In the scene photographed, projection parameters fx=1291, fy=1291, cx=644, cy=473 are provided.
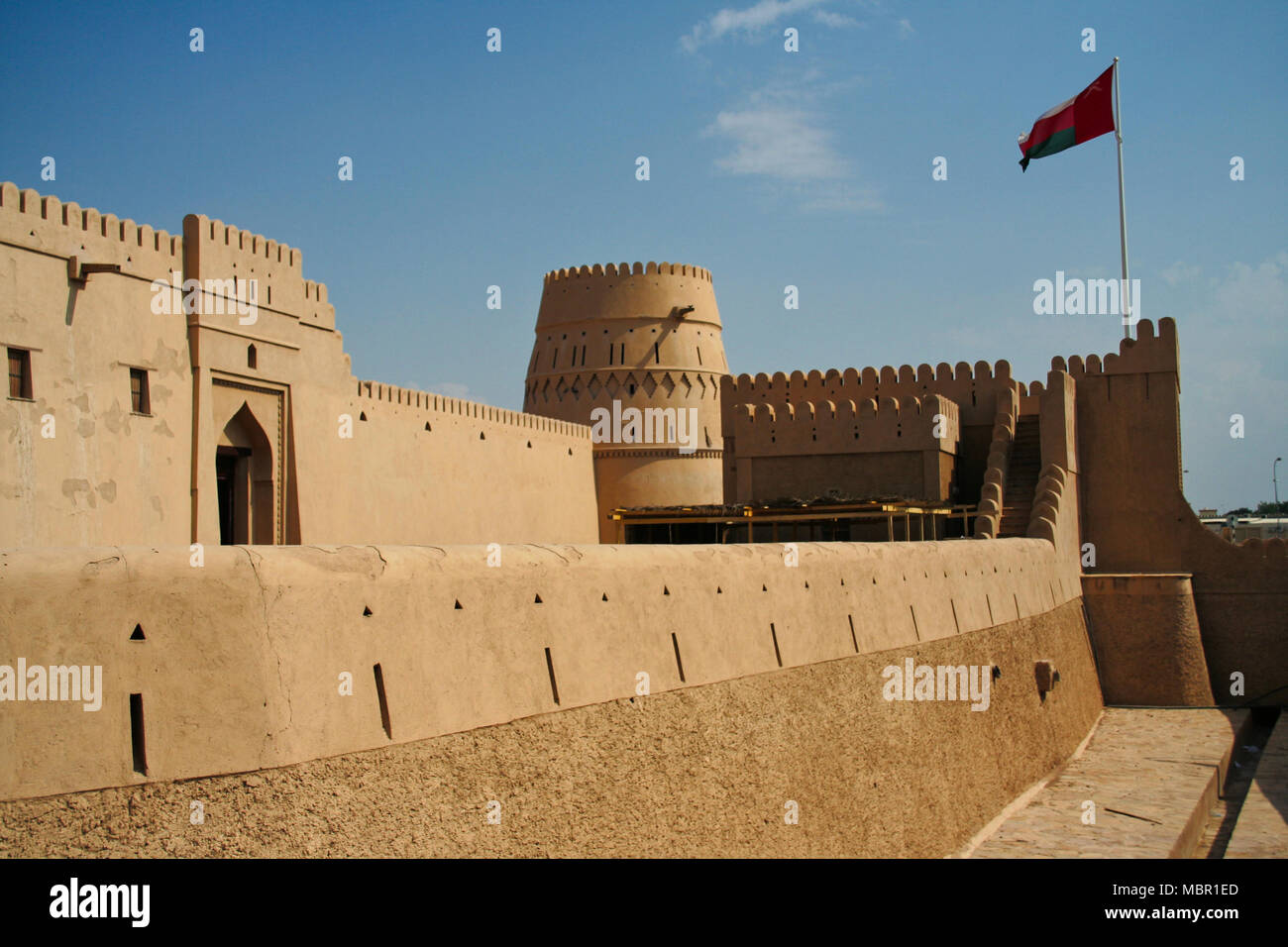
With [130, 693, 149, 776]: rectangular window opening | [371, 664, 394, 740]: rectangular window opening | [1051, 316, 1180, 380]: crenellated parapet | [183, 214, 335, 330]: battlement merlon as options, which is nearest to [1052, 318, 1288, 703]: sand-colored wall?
[1051, 316, 1180, 380]: crenellated parapet

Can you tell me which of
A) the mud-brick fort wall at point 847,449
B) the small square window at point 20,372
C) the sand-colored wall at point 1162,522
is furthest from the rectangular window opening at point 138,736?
the sand-colored wall at point 1162,522

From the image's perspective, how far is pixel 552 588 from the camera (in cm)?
819

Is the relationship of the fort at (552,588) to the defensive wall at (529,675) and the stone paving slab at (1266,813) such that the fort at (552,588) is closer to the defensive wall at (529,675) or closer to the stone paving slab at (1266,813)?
the defensive wall at (529,675)

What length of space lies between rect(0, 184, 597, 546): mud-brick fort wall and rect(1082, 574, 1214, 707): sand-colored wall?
11457 millimetres

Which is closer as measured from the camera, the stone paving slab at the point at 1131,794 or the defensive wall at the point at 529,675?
the defensive wall at the point at 529,675

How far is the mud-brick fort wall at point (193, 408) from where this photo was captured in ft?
47.1

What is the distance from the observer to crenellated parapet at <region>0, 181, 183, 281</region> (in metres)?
14.2

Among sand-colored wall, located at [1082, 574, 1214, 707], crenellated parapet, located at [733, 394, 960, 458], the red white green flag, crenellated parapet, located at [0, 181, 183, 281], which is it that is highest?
the red white green flag

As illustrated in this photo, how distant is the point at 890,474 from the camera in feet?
72.1

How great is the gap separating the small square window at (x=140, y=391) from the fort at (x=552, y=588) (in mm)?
62

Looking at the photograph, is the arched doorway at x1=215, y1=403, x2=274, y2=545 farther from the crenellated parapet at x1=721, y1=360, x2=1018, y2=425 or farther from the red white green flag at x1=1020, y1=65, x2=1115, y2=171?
the red white green flag at x1=1020, y1=65, x2=1115, y2=171

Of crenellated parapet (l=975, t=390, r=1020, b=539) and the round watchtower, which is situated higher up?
the round watchtower

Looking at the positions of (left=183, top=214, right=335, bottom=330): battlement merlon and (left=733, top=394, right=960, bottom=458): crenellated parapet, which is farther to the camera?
(left=733, top=394, right=960, bottom=458): crenellated parapet

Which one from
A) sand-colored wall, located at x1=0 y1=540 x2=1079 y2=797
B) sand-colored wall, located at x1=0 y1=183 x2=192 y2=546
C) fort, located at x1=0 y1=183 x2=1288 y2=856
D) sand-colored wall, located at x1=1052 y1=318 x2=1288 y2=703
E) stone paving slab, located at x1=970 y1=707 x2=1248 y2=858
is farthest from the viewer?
sand-colored wall, located at x1=1052 y1=318 x2=1288 y2=703
